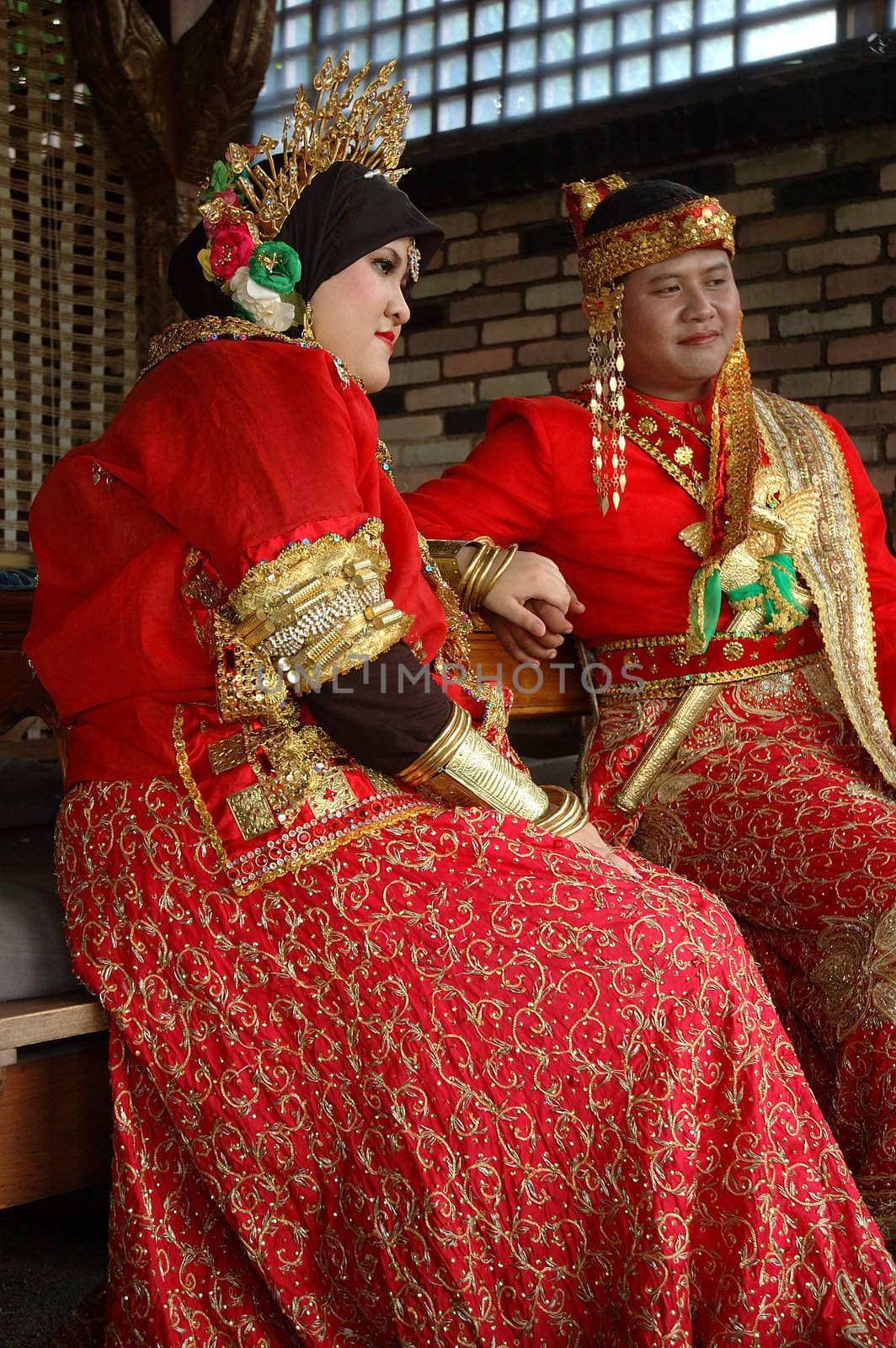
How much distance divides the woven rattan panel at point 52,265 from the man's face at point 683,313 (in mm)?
2294

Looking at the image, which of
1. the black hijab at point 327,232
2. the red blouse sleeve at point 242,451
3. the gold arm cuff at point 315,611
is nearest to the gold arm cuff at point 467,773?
the gold arm cuff at point 315,611

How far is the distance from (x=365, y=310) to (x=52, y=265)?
2.57m

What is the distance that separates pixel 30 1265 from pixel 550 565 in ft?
4.62

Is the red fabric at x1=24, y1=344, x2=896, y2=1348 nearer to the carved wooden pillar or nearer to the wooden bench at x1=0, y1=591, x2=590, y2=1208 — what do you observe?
the wooden bench at x1=0, y1=591, x2=590, y2=1208

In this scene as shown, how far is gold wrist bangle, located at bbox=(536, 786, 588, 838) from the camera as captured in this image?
168 cm

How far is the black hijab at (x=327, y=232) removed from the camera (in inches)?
70.6

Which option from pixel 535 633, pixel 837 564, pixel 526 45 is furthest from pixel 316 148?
pixel 526 45

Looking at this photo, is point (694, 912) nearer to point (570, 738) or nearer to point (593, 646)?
point (593, 646)

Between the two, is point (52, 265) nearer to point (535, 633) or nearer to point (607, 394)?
point (607, 394)

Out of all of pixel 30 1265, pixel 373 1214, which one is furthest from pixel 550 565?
pixel 30 1265

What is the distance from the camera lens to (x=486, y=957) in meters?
1.47

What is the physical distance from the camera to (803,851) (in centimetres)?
203

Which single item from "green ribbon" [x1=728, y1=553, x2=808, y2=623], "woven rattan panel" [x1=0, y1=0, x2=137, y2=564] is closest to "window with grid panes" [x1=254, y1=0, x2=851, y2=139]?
"woven rattan panel" [x1=0, y1=0, x2=137, y2=564]

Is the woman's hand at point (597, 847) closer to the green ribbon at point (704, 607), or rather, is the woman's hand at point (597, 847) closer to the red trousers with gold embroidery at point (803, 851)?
the red trousers with gold embroidery at point (803, 851)
